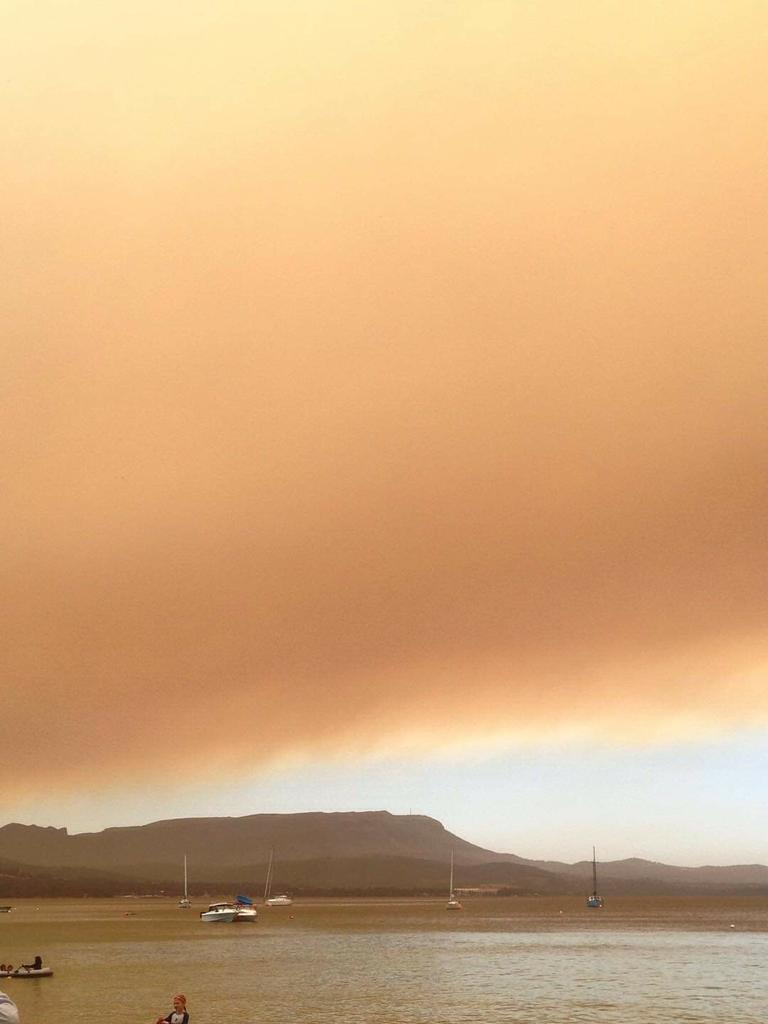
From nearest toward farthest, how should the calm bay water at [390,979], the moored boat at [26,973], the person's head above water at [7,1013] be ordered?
the person's head above water at [7,1013]
the calm bay water at [390,979]
the moored boat at [26,973]

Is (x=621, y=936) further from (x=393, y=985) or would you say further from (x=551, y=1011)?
(x=551, y=1011)

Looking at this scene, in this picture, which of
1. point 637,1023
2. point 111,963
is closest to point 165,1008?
point 637,1023

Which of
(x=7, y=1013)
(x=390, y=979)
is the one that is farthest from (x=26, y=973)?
(x=7, y=1013)

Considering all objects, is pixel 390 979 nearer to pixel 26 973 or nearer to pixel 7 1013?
pixel 26 973

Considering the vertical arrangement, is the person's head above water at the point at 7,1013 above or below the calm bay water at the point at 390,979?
above

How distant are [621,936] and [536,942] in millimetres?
23047

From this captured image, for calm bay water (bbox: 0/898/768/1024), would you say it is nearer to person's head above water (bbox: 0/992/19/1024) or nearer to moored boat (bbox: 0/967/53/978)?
moored boat (bbox: 0/967/53/978)

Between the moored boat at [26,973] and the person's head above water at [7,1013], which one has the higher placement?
the person's head above water at [7,1013]

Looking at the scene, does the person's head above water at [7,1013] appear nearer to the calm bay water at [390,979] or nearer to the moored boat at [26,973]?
the calm bay water at [390,979]

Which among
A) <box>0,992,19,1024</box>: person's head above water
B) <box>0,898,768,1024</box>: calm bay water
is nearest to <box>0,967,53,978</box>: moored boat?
<box>0,898,768,1024</box>: calm bay water

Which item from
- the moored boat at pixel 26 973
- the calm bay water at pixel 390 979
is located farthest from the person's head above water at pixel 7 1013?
the moored boat at pixel 26 973

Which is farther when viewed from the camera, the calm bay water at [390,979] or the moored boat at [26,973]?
the moored boat at [26,973]

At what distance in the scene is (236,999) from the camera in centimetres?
6419

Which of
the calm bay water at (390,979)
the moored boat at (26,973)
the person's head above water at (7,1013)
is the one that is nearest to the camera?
the person's head above water at (7,1013)
